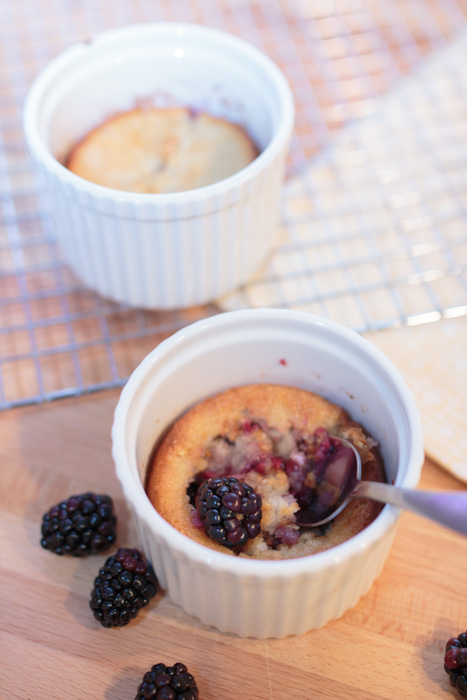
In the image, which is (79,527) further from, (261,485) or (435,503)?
(435,503)

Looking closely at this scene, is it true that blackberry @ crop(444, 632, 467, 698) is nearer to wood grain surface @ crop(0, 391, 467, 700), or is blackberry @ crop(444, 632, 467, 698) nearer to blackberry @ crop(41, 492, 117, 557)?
wood grain surface @ crop(0, 391, 467, 700)

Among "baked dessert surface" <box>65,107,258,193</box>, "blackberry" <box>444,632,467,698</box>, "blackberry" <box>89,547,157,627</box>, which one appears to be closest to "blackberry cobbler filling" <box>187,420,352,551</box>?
"blackberry" <box>89,547,157,627</box>

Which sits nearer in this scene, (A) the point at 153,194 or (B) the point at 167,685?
(B) the point at 167,685

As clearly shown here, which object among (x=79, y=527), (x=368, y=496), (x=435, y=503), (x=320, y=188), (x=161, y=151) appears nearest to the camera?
(x=435, y=503)

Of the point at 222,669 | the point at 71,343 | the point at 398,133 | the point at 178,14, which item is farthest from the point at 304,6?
the point at 222,669

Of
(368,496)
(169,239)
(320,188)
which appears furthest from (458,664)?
(320,188)

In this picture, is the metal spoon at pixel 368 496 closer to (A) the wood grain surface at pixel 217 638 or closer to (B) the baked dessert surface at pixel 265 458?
(B) the baked dessert surface at pixel 265 458
